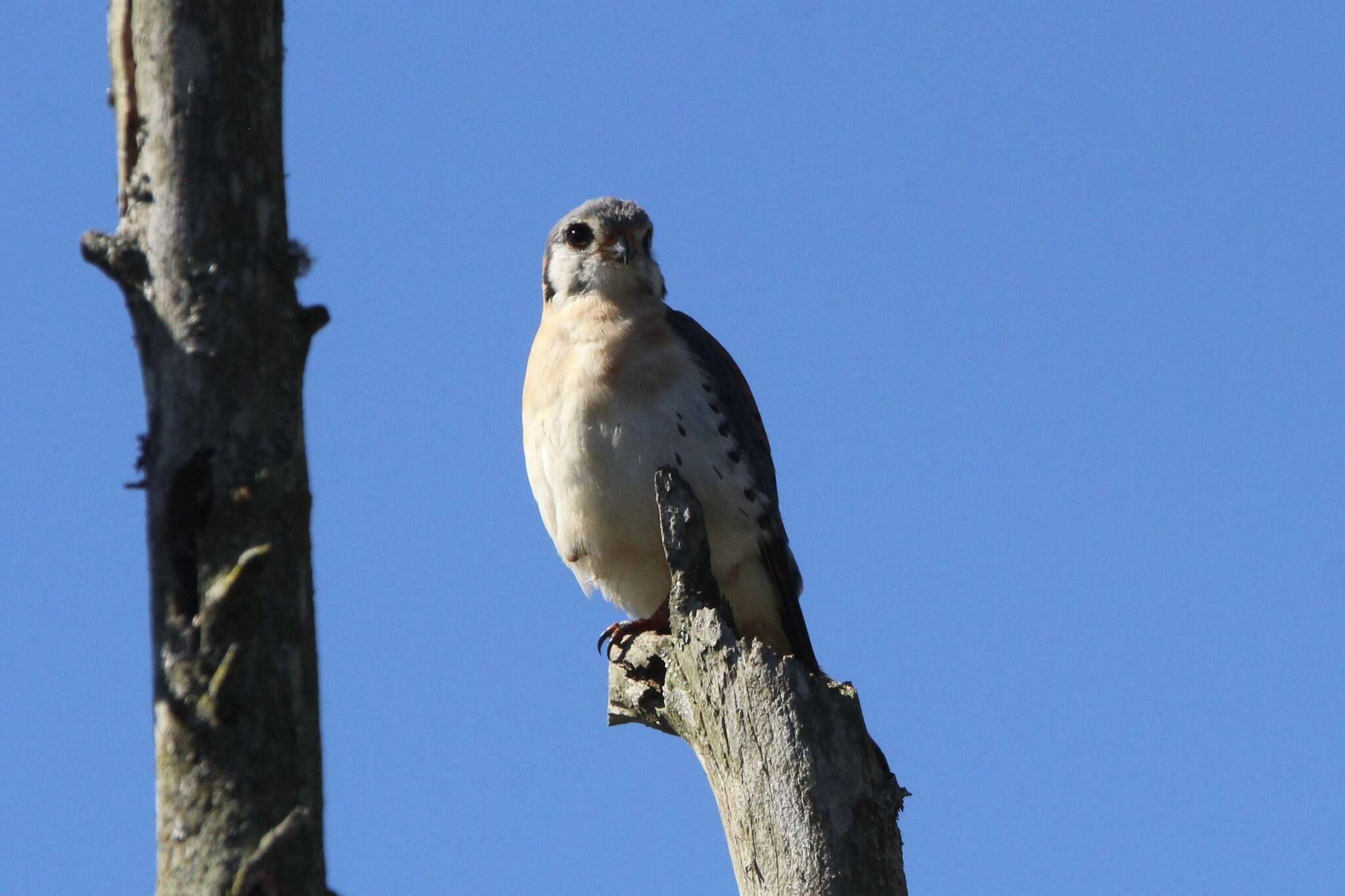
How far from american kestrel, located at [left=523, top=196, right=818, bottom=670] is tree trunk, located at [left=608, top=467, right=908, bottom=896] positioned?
1.44m

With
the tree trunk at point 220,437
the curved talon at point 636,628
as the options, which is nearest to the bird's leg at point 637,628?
the curved talon at point 636,628

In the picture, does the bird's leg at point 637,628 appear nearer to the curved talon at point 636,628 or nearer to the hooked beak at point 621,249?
the curved talon at point 636,628

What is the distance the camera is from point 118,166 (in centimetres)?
313

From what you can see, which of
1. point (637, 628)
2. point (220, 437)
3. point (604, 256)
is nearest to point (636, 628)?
point (637, 628)

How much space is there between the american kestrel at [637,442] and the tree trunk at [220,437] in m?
3.35

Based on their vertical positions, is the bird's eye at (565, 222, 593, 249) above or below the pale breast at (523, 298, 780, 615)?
above

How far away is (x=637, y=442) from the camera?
21.0 ft

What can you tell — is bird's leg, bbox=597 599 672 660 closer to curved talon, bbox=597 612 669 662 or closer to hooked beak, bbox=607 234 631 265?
curved talon, bbox=597 612 669 662

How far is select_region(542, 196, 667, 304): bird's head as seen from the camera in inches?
280

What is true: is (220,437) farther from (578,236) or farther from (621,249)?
(578,236)

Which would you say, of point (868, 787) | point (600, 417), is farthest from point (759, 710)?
point (600, 417)

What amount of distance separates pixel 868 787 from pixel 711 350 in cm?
285

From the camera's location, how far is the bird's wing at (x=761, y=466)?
670cm

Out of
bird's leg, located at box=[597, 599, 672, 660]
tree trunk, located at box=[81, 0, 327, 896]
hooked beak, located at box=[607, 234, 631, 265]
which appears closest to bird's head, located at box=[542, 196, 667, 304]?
hooked beak, located at box=[607, 234, 631, 265]
